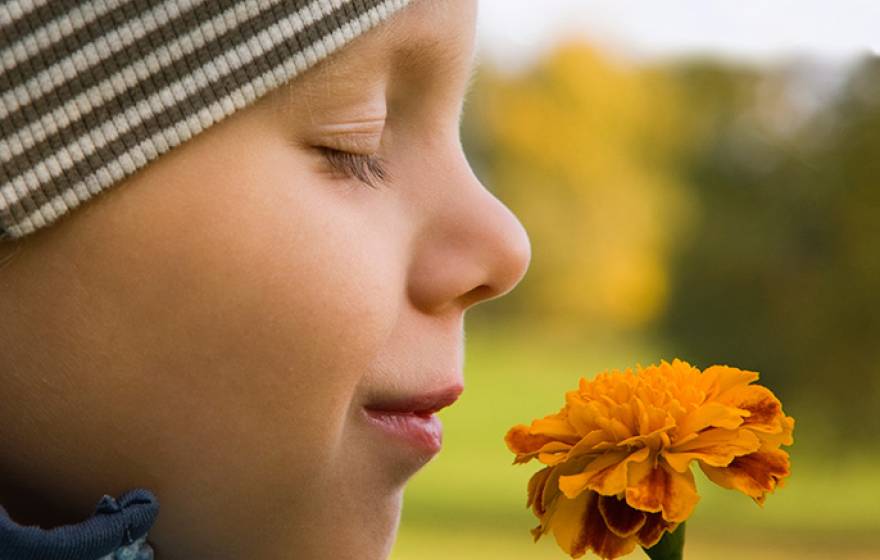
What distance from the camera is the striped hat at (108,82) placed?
55 centimetres

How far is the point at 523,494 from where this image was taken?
6.61 m

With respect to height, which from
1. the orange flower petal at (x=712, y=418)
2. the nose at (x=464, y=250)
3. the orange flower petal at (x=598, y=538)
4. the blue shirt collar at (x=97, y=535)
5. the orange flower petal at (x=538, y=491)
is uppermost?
the nose at (x=464, y=250)

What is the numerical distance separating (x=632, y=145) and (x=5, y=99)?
8416 mm

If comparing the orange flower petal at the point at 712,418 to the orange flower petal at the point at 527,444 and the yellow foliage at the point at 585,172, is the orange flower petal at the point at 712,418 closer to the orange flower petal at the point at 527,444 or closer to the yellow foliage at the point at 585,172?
the orange flower petal at the point at 527,444

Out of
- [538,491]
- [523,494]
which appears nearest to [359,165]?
[538,491]

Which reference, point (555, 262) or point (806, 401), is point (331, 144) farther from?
point (555, 262)

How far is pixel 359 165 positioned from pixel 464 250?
0.07m

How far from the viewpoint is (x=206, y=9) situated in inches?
22.1

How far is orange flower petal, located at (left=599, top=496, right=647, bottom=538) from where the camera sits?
1.90 feet

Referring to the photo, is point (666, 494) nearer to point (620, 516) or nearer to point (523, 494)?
point (620, 516)

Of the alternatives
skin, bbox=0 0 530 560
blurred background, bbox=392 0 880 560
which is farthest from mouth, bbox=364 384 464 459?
blurred background, bbox=392 0 880 560

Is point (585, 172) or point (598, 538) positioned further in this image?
point (585, 172)

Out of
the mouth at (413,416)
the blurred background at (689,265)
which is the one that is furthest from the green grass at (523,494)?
the mouth at (413,416)

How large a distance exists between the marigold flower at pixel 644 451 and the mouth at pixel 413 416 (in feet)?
0.15
